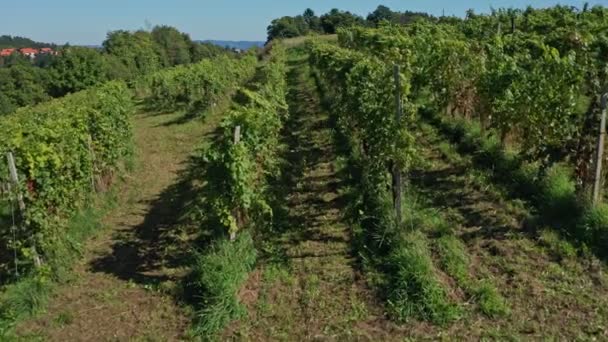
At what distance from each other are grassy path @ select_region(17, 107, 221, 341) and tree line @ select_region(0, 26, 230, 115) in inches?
1564

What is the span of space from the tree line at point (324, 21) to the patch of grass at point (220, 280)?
246ft

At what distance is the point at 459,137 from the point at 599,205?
4454mm

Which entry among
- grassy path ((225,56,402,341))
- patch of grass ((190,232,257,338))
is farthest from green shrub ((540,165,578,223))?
patch of grass ((190,232,257,338))

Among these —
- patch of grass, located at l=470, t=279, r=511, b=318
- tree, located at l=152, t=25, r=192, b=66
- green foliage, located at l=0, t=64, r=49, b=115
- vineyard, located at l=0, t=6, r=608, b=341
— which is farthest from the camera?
tree, located at l=152, t=25, r=192, b=66

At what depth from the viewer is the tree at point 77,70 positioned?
57156 millimetres

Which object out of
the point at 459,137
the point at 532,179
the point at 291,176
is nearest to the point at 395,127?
the point at 532,179

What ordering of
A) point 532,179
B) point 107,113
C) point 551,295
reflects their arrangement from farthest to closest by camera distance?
point 107,113
point 532,179
point 551,295

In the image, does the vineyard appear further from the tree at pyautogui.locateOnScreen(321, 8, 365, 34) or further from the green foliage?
the tree at pyautogui.locateOnScreen(321, 8, 365, 34)

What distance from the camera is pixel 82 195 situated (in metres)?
9.26

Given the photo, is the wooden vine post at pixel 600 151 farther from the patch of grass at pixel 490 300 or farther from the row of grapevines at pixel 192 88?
the row of grapevines at pixel 192 88

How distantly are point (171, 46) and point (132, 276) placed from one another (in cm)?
8049

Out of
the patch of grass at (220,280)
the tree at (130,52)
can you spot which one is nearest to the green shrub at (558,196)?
the patch of grass at (220,280)

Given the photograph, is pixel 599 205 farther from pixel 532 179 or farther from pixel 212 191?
pixel 212 191

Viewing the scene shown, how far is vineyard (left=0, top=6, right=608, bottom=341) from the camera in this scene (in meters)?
6.02
